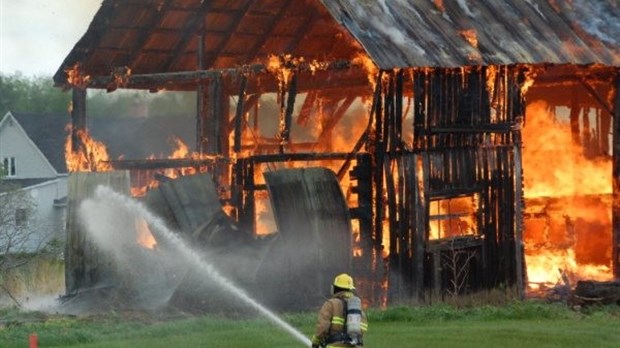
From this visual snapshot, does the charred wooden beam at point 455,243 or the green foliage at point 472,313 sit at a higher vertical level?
the charred wooden beam at point 455,243

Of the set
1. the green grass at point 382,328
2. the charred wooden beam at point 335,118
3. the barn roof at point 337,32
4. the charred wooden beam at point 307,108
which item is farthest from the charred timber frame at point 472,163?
the charred wooden beam at point 307,108

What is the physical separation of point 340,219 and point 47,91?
66904 mm

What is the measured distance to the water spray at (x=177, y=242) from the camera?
2547cm

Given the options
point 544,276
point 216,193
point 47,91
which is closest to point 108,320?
point 216,193

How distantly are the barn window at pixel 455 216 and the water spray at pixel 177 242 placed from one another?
3934 millimetres

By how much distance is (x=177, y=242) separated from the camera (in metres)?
26.7

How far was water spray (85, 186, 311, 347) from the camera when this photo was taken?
25469 mm

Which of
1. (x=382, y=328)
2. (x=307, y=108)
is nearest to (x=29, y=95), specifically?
(x=307, y=108)

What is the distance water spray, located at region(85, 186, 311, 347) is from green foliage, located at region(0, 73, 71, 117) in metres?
59.4

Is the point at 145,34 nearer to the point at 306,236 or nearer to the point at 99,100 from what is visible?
the point at 306,236

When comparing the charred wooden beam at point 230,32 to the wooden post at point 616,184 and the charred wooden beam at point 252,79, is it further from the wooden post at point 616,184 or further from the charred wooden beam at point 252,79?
the wooden post at point 616,184

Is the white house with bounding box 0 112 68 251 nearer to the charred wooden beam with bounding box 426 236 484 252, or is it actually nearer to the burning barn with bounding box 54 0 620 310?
the burning barn with bounding box 54 0 620 310

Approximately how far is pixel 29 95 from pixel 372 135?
66.4 metres

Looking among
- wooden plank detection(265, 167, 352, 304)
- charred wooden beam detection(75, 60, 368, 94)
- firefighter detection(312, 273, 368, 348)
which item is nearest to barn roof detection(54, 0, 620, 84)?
charred wooden beam detection(75, 60, 368, 94)
